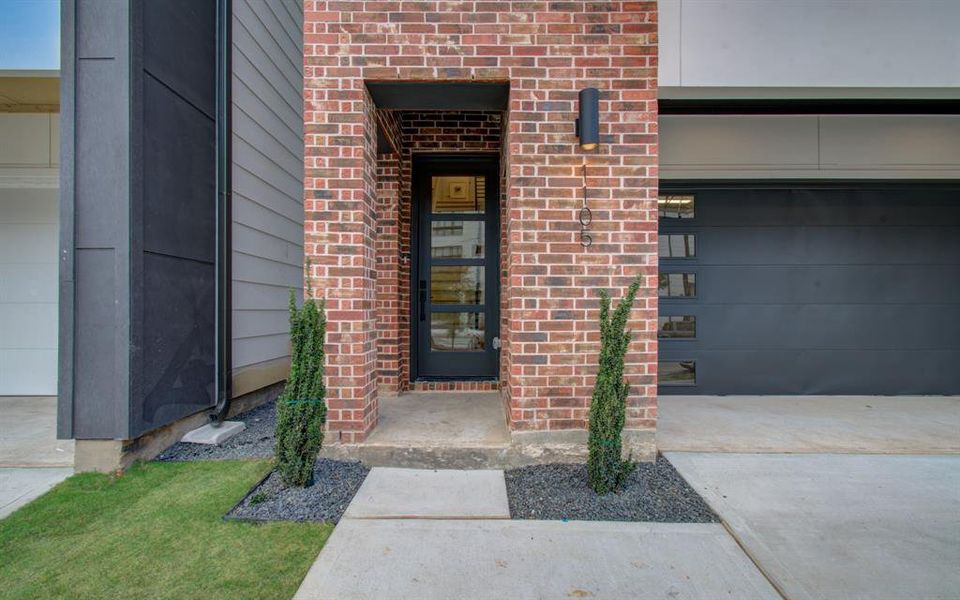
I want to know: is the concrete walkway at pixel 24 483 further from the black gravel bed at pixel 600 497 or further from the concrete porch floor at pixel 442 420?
the black gravel bed at pixel 600 497

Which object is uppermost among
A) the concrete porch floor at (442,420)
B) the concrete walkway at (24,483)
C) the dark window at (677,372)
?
the dark window at (677,372)

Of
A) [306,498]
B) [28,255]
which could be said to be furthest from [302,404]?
[28,255]

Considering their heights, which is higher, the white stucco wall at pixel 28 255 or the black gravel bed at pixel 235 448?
the white stucco wall at pixel 28 255

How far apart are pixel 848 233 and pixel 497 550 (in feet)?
18.1

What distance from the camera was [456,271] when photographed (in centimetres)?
467

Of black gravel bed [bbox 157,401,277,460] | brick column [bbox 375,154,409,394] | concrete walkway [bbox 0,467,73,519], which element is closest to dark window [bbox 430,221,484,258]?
brick column [bbox 375,154,409,394]

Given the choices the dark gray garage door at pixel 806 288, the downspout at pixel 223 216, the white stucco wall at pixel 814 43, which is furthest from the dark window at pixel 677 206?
the downspout at pixel 223 216

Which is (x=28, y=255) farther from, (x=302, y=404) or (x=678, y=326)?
(x=678, y=326)

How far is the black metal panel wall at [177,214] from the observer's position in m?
3.00

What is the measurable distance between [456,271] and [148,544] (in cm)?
325

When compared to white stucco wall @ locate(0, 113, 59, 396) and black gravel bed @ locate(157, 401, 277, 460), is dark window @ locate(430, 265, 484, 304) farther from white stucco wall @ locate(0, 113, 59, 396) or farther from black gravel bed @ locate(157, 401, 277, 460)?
white stucco wall @ locate(0, 113, 59, 396)

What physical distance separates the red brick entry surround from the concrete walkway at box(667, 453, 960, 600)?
0.68m

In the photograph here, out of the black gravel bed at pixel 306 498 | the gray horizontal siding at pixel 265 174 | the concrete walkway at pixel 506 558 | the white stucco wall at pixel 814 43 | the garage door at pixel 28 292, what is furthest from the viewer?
the garage door at pixel 28 292

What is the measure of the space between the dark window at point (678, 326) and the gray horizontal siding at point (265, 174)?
439cm
